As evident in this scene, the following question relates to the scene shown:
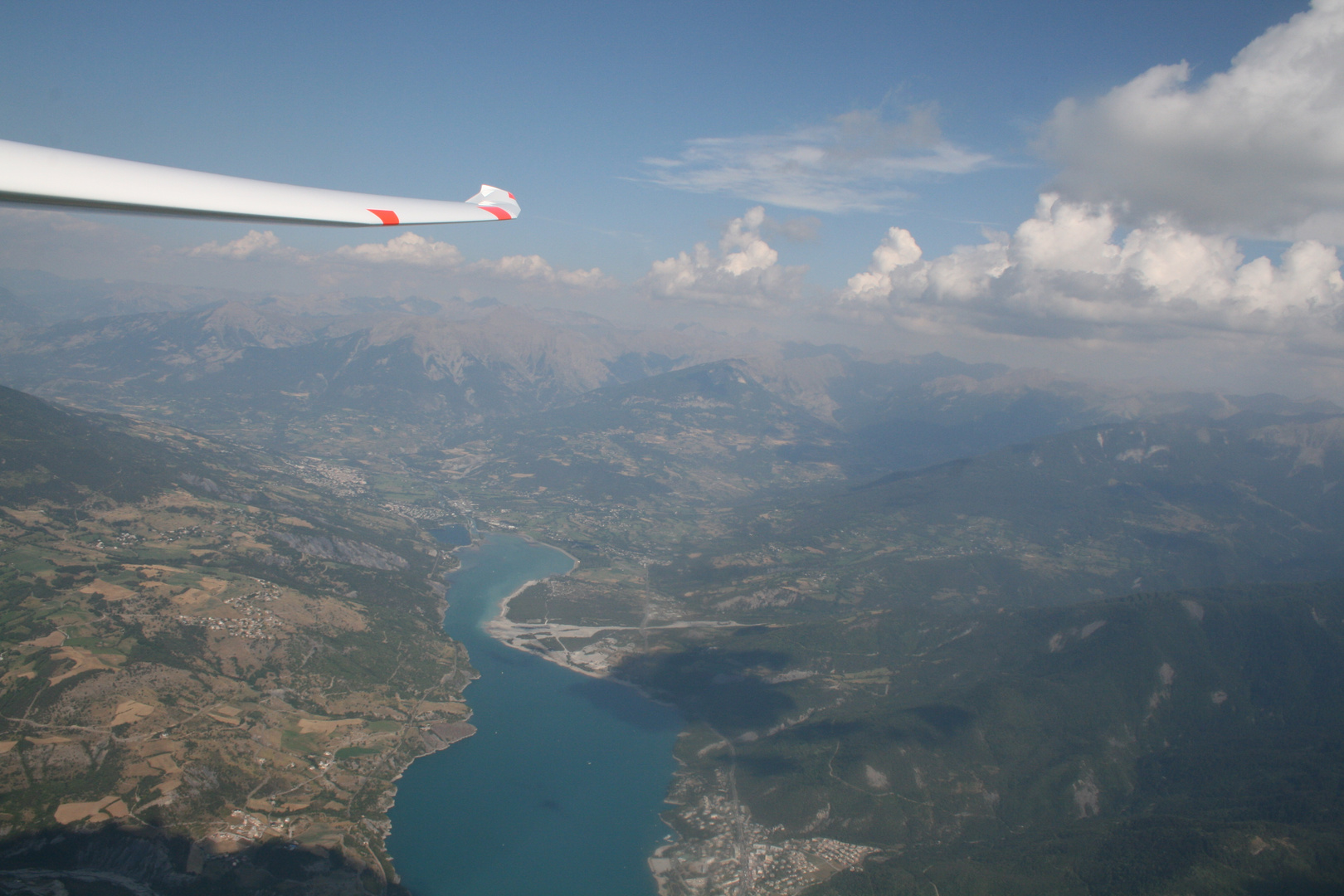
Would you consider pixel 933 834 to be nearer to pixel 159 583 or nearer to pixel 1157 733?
pixel 1157 733

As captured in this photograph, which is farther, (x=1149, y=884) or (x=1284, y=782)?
(x=1284, y=782)

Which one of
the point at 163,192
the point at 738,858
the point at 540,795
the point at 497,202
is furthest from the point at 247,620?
the point at 163,192

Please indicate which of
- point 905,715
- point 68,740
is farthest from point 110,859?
point 905,715

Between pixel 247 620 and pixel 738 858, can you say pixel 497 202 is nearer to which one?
pixel 738 858

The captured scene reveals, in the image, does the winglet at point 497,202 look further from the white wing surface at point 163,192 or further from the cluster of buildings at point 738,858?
the cluster of buildings at point 738,858

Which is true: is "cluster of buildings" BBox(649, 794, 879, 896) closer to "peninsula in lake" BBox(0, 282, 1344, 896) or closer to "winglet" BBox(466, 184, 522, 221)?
"peninsula in lake" BBox(0, 282, 1344, 896)

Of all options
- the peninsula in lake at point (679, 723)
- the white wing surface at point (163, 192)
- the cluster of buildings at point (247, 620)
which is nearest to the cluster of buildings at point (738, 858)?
the peninsula in lake at point (679, 723)
